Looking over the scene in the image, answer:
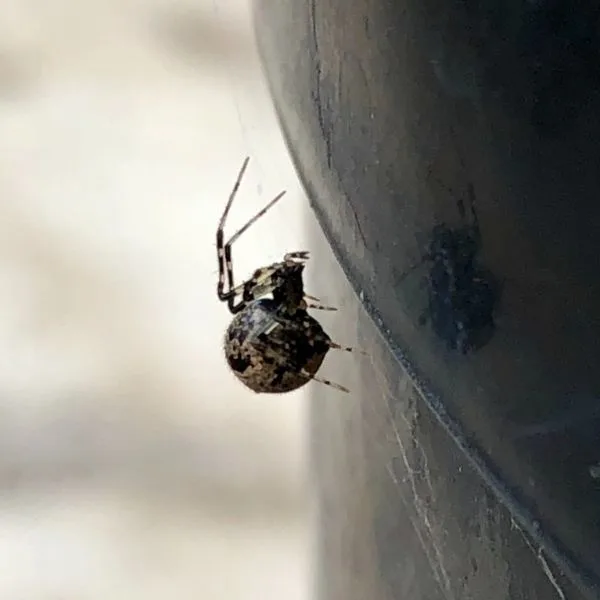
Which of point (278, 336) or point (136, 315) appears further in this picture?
point (136, 315)

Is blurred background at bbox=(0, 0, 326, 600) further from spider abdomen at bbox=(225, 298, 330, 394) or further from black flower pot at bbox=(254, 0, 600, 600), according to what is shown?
black flower pot at bbox=(254, 0, 600, 600)

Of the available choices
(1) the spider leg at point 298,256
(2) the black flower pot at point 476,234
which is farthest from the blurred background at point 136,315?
(2) the black flower pot at point 476,234

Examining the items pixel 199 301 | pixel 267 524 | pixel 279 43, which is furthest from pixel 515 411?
pixel 199 301

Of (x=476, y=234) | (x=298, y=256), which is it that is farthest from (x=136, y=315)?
(x=476, y=234)

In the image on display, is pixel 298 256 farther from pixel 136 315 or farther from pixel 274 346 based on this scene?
pixel 136 315

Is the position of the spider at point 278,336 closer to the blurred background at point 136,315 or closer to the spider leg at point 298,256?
the spider leg at point 298,256

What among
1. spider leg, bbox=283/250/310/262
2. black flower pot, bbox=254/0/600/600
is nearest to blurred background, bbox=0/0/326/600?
spider leg, bbox=283/250/310/262
